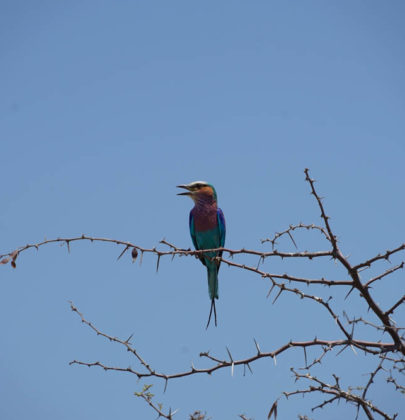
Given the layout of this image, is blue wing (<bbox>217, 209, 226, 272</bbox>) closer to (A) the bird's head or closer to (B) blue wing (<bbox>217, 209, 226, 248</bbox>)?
(B) blue wing (<bbox>217, 209, 226, 248</bbox>)

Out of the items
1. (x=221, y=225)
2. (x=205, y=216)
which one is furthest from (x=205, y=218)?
(x=221, y=225)

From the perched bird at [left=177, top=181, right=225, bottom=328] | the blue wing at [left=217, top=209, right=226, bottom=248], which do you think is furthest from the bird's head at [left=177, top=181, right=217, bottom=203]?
the blue wing at [left=217, top=209, right=226, bottom=248]

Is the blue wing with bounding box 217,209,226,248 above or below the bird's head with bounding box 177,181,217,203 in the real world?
below

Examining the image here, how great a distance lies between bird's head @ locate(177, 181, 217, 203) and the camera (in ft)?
21.6

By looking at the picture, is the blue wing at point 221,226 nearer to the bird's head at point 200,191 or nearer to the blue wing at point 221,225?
the blue wing at point 221,225

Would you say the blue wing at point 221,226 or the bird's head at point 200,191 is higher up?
the bird's head at point 200,191

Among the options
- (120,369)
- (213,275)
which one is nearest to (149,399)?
(120,369)

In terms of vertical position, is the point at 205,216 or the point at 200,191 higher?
the point at 200,191

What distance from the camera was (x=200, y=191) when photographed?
6.64m

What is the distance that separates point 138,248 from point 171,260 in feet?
0.66

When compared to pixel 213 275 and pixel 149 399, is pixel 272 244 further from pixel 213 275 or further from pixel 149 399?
pixel 213 275

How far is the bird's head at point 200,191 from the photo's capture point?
21.6 ft

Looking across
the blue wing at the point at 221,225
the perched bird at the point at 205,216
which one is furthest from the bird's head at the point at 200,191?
the blue wing at the point at 221,225

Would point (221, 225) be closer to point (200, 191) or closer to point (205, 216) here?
point (205, 216)
